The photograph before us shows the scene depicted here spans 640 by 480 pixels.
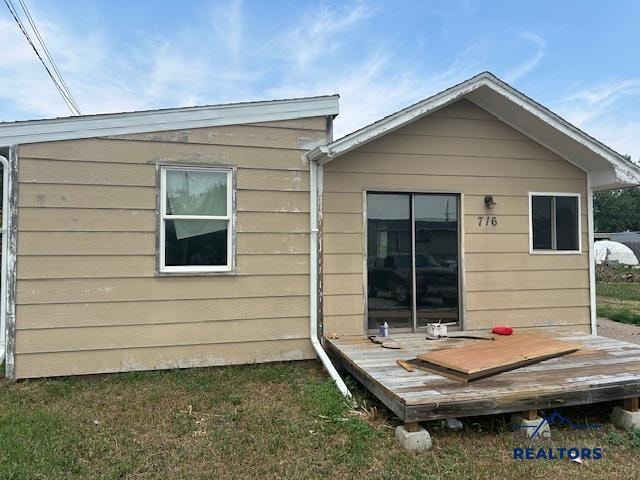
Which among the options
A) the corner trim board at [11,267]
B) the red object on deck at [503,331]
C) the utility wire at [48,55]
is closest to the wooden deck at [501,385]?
the red object on deck at [503,331]

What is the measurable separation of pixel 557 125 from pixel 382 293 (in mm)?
3021

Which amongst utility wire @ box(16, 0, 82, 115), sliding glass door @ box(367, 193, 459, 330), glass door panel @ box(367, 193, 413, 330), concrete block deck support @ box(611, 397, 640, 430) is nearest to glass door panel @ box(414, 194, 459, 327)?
sliding glass door @ box(367, 193, 459, 330)

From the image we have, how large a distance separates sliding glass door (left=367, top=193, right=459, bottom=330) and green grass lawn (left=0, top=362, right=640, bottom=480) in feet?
4.59

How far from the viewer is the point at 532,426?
3.28 m

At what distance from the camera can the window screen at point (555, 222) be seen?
5.82m

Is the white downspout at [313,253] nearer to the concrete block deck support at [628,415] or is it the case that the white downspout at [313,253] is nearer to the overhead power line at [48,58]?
the concrete block deck support at [628,415]

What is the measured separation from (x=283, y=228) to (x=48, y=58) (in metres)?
8.10

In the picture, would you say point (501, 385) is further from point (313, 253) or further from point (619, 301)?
point (619, 301)

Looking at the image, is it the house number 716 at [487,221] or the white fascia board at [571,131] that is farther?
the house number 716 at [487,221]

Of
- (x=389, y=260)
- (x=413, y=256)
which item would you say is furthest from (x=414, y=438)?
(x=413, y=256)

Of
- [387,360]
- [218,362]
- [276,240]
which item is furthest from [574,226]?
[218,362]

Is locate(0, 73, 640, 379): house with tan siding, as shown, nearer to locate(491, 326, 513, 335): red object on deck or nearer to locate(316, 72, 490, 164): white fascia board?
locate(316, 72, 490, 164): white fascia board

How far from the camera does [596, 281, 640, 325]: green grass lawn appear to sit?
9.12 metres

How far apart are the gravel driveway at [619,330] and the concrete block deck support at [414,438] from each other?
5.62 meters
